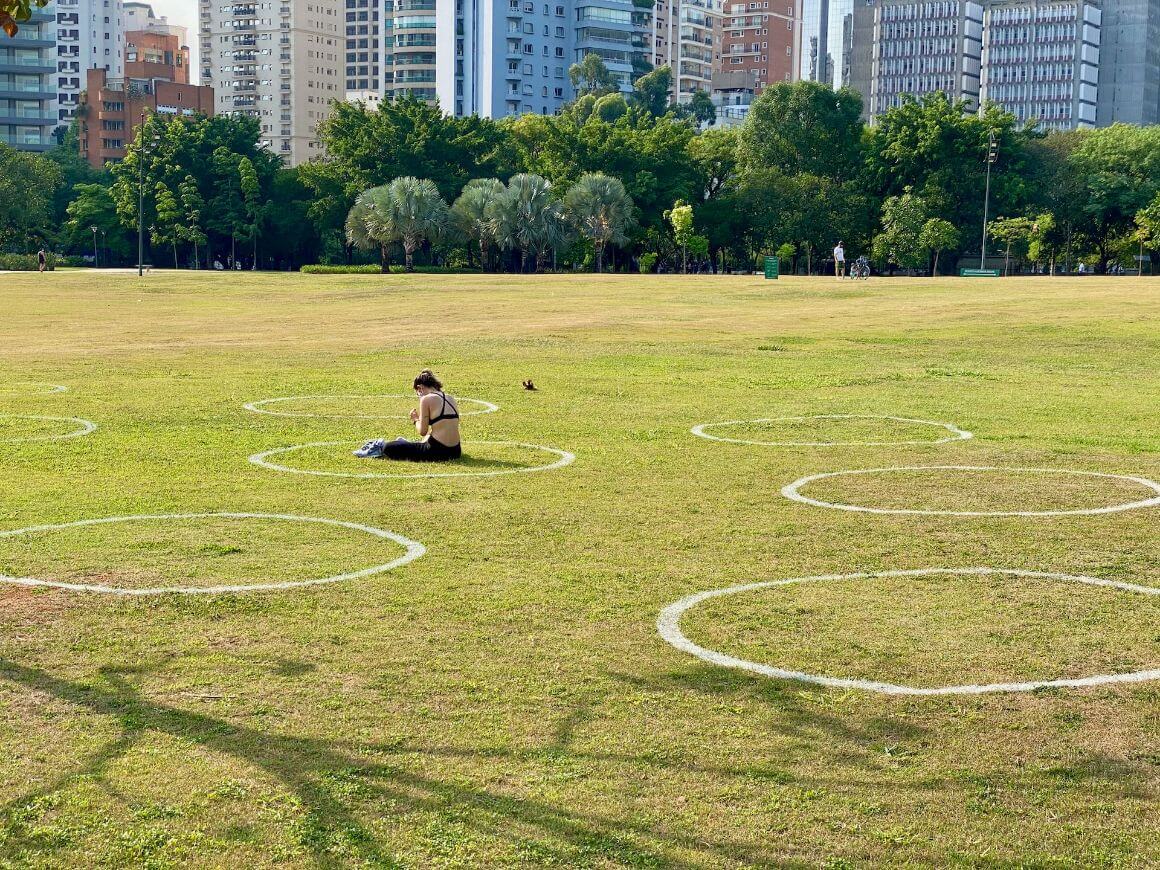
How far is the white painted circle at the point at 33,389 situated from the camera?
22672 millimetres

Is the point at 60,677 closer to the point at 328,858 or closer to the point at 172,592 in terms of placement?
the point at 172,592

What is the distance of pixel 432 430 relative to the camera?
15531 mm

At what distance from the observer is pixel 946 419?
19.8 m

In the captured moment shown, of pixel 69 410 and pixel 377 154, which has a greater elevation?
pixel 377 154

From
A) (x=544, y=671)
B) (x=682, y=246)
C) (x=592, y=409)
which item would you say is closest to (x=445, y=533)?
(x=544, y=671)

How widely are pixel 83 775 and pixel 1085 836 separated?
4069mm

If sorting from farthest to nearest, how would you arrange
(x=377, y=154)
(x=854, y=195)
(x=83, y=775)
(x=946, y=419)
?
(x=377, y=154) < (x=854, y=195) < (x=946, y=419) < (x=83, y=775)

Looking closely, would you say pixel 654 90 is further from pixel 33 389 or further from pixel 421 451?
pixel 421 451

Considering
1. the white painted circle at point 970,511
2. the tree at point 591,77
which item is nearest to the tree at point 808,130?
the tree at point 591,77

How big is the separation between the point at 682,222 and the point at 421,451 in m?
81.4

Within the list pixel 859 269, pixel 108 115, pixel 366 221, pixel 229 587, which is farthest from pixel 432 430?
pixel 108 115

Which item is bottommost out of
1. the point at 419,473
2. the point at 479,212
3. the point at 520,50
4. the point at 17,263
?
the point at 17,263

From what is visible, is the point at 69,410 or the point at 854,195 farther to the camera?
the point at 854,195

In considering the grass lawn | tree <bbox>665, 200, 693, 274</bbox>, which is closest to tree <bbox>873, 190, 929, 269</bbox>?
tree <bbox>665, 200, 693, 274</bbox>
